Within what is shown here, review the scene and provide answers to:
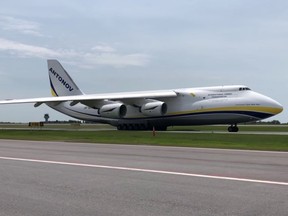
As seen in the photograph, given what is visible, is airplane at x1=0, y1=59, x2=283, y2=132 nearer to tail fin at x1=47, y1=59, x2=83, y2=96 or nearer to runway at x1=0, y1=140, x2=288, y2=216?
tail fin at x1=47, y1=59, x2=83, y2=96

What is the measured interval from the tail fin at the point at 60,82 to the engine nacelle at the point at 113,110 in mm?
9322

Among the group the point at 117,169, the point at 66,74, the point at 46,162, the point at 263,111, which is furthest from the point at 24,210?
the point at 66,74

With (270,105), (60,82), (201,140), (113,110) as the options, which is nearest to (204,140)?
(201,140)

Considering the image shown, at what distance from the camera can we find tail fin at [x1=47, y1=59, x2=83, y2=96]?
52.7 metres

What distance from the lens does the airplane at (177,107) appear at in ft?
126

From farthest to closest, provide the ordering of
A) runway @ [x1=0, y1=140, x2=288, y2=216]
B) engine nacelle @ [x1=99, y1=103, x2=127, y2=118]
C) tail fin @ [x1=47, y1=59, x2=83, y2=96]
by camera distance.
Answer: tail fin @ [x1=47, y1=59, x2=83, y2=96] → engine nacelle @ [x1=99, y1=103, x2=127, y2=118] → runway @ [x1=0, y1=140, x2=288, y2=216]

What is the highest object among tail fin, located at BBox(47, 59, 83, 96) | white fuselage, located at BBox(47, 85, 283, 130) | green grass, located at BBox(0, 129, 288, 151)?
tail fin, located at BBox(47, 59, 83, 96)

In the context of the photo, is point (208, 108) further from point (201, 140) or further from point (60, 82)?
point (60, 82)

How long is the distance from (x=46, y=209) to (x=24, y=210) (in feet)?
1.06

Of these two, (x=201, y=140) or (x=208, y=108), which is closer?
(x=201, y=140)

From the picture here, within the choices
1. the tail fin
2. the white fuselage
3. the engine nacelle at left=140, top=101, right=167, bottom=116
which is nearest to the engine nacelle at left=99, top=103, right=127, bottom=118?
the white fuselage

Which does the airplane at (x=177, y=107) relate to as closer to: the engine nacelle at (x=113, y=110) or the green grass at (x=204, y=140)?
the engine nacelle at (x=113, y=110)

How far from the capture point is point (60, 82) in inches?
2085

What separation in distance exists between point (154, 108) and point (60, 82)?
16.2 metres
